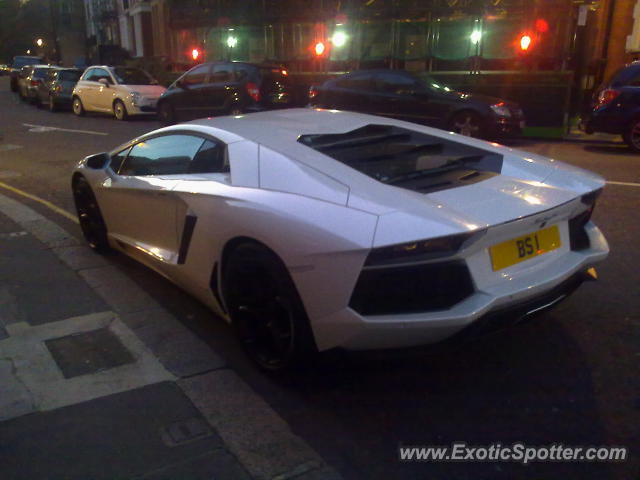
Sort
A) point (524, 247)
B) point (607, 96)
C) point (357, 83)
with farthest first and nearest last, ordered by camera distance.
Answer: point (357, 83) → point (607, 96) → point (524, 247)

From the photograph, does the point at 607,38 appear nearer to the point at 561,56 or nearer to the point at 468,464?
the point at 561,56

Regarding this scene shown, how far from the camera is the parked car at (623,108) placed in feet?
34.5

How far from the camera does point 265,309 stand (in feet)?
10.5

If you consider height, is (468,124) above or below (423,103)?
below

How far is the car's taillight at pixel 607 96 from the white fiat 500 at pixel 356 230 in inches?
312

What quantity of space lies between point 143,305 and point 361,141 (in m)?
1.94

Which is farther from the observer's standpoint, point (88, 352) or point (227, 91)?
point (227, 91)

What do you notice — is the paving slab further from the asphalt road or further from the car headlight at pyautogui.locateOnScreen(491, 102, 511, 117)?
the car headlight at pyautogui.locateOnScreen(491, 102, 511, 117)

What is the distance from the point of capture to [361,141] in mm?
3693

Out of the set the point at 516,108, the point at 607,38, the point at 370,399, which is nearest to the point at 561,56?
the point at 607,38

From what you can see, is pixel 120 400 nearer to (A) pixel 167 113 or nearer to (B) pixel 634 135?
(B) pixel 634 135

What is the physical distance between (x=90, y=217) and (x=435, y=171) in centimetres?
335

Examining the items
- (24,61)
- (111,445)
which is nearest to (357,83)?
(111,445)

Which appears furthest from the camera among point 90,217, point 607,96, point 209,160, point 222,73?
point 222,73
